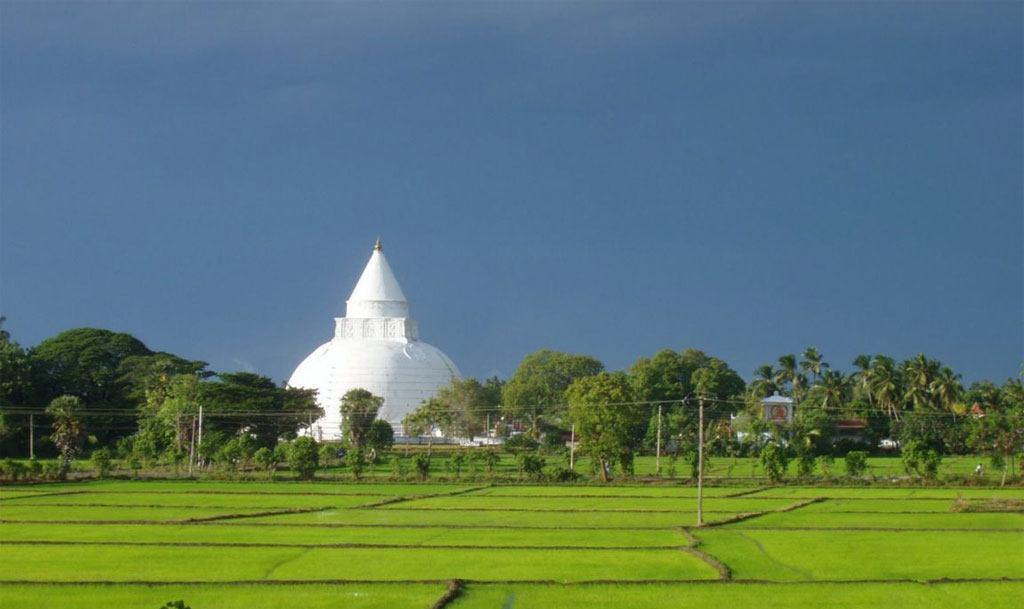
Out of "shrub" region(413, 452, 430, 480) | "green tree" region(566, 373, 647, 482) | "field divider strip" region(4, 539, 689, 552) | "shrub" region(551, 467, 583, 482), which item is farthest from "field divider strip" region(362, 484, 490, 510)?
"field divider strip" region(4, 539, 689, 552)

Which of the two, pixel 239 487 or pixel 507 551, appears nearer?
pixel 507 551

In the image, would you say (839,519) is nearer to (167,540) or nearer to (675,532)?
(675,532)

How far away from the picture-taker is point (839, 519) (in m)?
32.4

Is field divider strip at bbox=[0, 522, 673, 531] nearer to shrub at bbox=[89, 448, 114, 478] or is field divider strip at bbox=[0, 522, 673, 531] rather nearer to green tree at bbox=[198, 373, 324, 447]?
shrub at bbox=[89, 448, 114, 478]

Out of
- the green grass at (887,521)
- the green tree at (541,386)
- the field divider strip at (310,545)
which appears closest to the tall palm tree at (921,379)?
the green tree at (541,386)

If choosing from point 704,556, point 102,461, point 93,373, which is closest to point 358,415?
point 102,461

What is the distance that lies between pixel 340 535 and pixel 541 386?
2313 inches

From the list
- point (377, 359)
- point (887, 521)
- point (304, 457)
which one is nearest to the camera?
point (887, 521)

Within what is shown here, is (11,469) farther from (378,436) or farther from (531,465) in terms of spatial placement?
(378,436)

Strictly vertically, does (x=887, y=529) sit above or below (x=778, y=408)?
below

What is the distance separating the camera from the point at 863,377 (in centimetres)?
7706

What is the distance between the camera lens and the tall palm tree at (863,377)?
7475cm

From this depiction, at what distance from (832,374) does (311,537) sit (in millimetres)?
52772

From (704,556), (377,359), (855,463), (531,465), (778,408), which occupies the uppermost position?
(377,359)
